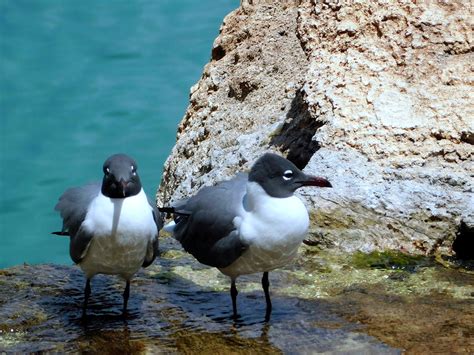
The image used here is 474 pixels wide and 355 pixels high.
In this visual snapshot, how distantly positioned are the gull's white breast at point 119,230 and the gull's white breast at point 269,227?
1.07ft

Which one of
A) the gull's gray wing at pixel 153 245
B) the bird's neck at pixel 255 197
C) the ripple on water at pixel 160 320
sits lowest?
the ripple on water at pixel 160 320

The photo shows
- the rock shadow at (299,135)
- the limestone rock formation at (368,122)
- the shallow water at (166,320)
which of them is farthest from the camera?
the rock shadow at (299,135)

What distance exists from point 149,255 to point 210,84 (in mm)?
2042

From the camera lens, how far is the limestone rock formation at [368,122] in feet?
13.0

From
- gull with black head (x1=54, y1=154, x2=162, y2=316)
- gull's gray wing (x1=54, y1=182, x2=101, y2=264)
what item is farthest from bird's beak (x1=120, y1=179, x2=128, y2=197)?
gull's gray wing (x1=54, y1=182, x2=101, y2=264)

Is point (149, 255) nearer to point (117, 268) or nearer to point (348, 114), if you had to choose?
point (117, 268)

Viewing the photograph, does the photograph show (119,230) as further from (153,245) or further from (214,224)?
(214,224)

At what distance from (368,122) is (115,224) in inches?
58.5

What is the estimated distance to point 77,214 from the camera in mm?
3350

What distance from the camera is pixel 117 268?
3350 mm

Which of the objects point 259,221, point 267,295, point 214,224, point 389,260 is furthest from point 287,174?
point 389,260

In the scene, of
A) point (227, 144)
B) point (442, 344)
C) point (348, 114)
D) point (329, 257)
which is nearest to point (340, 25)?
point (348, 114)

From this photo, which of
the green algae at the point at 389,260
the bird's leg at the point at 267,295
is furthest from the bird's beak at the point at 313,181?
the green algae at the point at 389,260

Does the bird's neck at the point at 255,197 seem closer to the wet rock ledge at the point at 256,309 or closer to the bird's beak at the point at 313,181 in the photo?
the bird's beak at the point at 313,181
